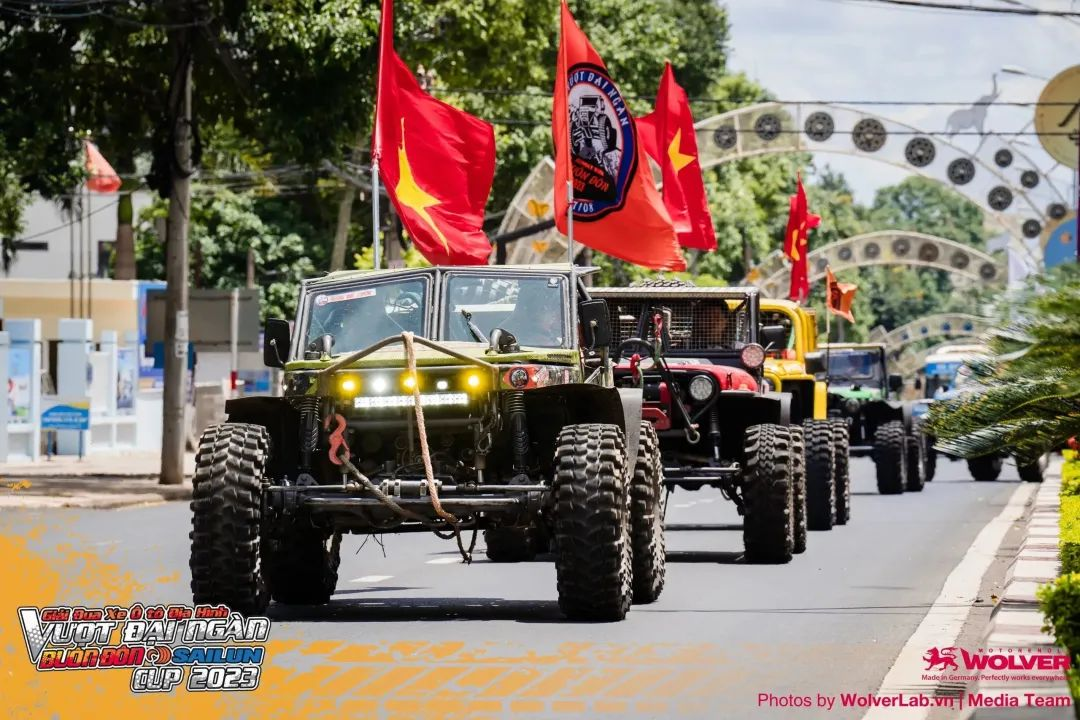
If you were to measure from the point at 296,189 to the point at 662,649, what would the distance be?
178 feet

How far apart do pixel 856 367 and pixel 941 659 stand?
2436 centimetres

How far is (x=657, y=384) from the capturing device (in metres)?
18.7

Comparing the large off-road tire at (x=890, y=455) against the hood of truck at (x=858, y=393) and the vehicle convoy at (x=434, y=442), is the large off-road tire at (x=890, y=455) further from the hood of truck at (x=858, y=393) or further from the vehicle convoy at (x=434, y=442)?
the vehicle convoy at (x=434, y=442)

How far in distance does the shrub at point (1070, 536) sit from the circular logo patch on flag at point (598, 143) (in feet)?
27.6

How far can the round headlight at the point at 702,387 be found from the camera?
18.4 meters

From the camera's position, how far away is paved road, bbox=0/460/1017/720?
9.71m

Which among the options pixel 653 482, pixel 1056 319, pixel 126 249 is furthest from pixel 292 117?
pixel 126 249

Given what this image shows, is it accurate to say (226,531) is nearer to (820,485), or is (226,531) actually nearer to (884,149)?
(820,485)

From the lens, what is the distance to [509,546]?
1748cm

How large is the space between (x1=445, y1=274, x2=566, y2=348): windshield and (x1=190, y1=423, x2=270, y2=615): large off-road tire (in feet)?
6.06

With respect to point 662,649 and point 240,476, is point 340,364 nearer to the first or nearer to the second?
point 240,476

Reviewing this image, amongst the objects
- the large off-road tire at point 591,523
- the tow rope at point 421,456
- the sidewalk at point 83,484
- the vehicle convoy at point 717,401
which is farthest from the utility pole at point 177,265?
the large off-road tire at point 591,523

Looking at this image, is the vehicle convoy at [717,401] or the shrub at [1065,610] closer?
the shrub at [1065,610]

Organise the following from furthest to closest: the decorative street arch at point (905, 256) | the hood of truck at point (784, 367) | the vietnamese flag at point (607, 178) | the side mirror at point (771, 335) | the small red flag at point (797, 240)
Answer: the decorative street arch at point (905, 256) < the small red flag at point (797, 240) < the vietnamese flag at point (607, 178) < the hood of truck at point (784, 367) < the side mirror at point (771, 335)
